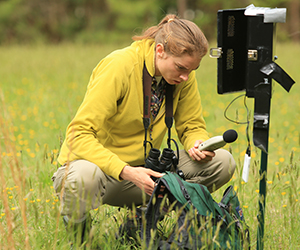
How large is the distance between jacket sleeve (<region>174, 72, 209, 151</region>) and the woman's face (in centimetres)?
31

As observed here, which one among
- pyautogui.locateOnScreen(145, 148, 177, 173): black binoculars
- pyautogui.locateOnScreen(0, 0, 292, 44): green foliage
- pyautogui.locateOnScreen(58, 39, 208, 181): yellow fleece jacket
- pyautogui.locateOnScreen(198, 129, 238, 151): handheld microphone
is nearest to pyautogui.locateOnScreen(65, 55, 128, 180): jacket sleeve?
pyautogui.locateOnScreen(58, 39, 208, 181): yellow fleece jacket

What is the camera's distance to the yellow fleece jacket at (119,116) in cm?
232

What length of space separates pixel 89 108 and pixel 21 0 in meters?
25.5

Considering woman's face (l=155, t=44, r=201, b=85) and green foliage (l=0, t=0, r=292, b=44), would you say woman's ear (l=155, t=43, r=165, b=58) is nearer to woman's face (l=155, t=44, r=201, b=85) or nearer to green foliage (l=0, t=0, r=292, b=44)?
woman's face (l=155, t=44, r=201, b=85)

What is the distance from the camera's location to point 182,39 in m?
2.34

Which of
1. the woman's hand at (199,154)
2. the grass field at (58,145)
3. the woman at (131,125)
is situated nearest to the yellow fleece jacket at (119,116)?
the woman at (131,125)

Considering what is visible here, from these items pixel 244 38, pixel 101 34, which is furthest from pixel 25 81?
pixel 101 34

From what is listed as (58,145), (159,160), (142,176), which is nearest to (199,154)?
(159,160)

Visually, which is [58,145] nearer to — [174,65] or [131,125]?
[131,125]

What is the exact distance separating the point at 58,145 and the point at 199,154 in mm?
2183

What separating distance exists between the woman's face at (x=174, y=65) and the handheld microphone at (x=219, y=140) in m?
0.40

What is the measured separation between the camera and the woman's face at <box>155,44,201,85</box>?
93.4 inches

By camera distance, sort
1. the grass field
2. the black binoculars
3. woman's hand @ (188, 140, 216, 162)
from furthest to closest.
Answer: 1. woman's hand @ (188, 140, 216, 162)
2. the black binoculars
3. the grass field

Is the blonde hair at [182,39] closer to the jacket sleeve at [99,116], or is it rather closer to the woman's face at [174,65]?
the woman's face at [174,65]
